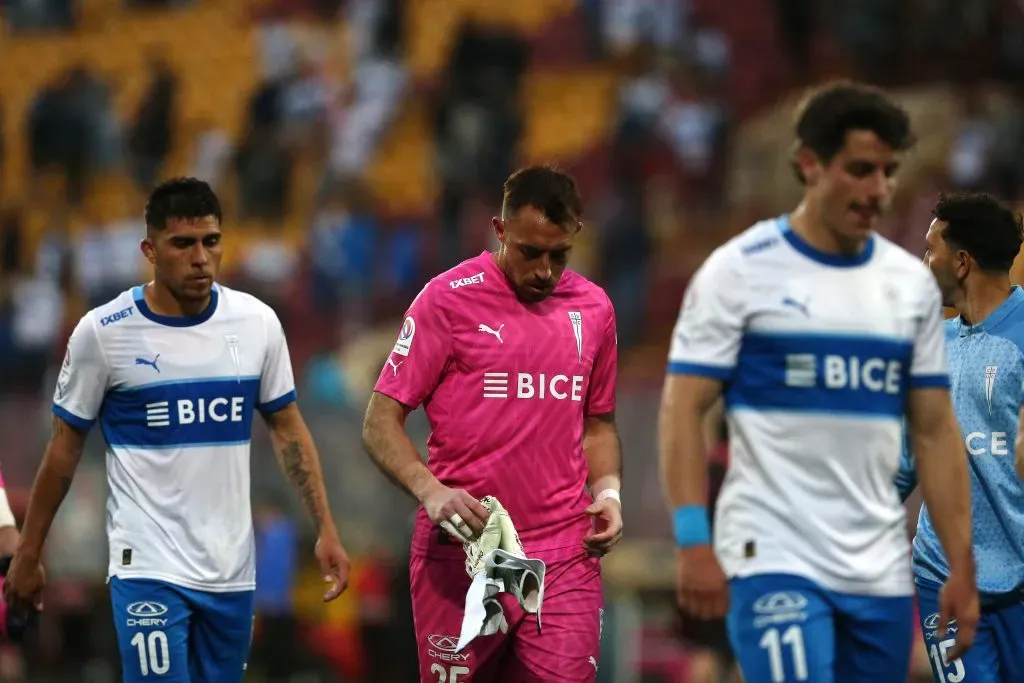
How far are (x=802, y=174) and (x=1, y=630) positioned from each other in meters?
4.28

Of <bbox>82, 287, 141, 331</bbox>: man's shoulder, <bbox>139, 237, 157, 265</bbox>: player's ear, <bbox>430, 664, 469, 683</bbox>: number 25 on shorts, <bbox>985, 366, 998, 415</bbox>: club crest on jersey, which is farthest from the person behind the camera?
<bbox>139, 237, 157, 265</bbox>: player's ear

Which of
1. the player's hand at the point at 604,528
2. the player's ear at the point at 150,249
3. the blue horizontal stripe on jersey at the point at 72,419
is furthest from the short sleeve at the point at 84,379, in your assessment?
the player's hand at the point at 604,528

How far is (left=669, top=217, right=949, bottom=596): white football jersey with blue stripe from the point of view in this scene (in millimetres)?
5023

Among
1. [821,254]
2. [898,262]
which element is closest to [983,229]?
[898,262]

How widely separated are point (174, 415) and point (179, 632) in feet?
2.90

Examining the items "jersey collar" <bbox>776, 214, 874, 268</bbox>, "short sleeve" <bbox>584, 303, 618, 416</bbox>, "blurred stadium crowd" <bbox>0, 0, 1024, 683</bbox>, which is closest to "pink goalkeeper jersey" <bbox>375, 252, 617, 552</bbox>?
"short sleeve" <bbox>584, 303, 618, 416</bbox>

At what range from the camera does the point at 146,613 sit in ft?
21.9

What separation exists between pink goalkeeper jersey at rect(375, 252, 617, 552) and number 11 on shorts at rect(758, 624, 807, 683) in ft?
4.73

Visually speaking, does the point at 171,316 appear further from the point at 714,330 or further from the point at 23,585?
the point at 714,330

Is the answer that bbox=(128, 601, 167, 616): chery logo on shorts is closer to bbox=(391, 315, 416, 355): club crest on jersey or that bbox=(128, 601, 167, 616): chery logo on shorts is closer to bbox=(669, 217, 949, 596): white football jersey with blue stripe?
bbox=(391, 315, 416, 355): club crest on jersey

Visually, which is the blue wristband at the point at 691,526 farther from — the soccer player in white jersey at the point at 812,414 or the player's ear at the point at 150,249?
the player's ear at the point at 150,249

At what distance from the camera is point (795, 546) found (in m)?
5.02

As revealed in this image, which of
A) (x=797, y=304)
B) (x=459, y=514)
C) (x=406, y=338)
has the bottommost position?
(x=459, y=514)

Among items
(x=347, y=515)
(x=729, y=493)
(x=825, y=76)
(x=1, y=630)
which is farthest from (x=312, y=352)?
(x=729, y=493)
